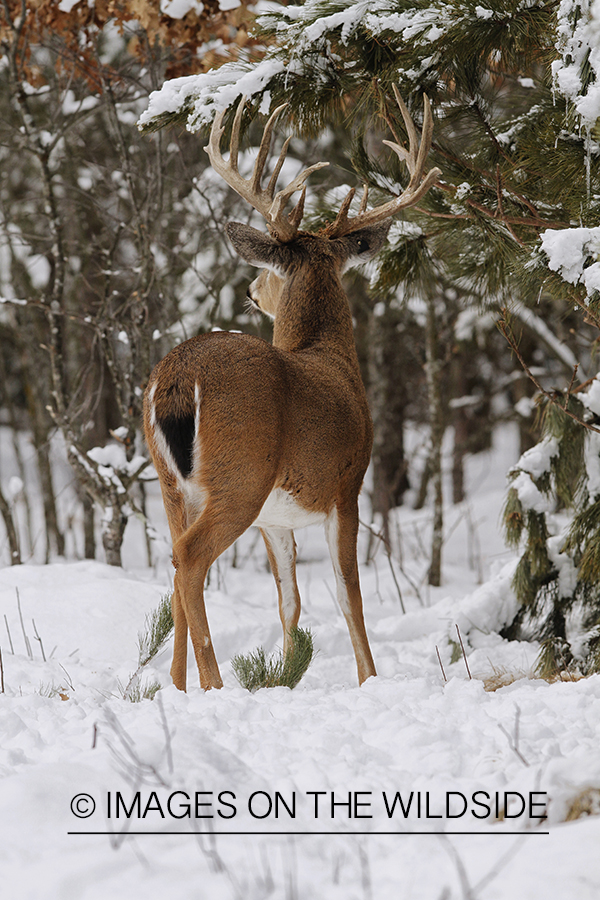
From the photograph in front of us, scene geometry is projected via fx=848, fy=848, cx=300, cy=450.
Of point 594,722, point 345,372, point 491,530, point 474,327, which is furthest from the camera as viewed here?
point 491,530

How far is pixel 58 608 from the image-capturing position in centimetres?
509

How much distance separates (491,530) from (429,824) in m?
9.57

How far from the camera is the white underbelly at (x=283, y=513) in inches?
146

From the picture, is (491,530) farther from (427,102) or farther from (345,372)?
(427,102)

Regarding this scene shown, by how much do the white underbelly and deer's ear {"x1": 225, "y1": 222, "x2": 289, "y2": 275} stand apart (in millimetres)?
1417

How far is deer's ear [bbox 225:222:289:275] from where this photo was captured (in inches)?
172

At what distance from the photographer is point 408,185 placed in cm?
411

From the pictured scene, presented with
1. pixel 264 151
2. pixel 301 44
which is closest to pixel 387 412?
pixel 264 151

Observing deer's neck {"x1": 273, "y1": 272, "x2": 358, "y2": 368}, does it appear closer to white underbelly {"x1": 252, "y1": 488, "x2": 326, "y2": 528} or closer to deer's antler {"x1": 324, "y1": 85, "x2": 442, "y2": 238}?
deer's antler {"x1": 324, "y1": 85, "x2": 442, "y2": 238}

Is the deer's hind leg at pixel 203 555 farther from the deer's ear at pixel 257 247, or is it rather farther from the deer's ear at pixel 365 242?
the deer's ear at pixel 365 242

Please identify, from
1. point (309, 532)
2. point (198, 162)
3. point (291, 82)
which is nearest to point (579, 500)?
point (291, 82)

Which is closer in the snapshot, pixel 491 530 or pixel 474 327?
pixel 474 327

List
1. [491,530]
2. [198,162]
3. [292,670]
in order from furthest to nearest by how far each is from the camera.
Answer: [491,530], [198,162], [292,670]

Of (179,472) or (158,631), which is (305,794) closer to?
(179,472)
